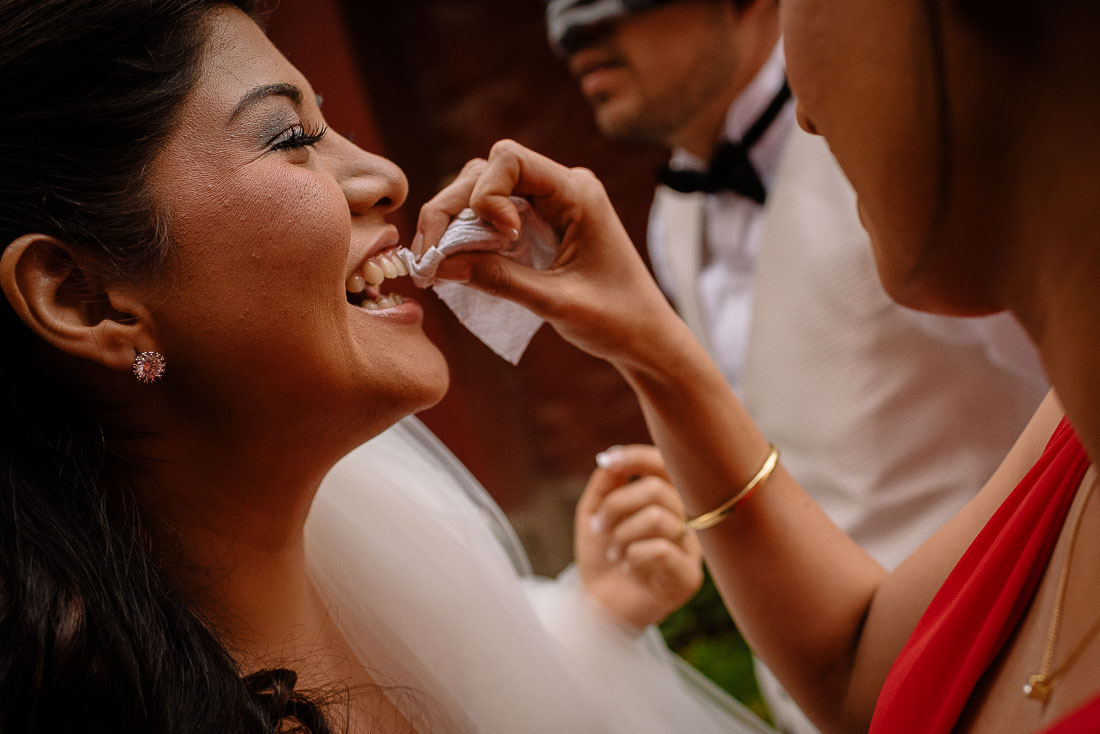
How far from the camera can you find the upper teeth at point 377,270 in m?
1.09

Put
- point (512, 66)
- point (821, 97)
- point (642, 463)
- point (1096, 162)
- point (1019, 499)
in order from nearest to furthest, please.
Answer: point (1096, 162)
point (821, 97)
point (1019, 499)
point (642, 463)
point (512, 66)

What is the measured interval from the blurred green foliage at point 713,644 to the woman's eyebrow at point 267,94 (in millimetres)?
2590

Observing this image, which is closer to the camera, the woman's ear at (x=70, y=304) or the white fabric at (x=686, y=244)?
the woman's ear at (x=70, y=304)

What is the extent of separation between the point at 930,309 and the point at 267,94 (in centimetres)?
76

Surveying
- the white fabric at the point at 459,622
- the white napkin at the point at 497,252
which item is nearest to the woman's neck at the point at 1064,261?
the white napkin at the point at 497,252

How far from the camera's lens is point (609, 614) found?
1.49 metres

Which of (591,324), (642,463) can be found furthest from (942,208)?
(642,463)

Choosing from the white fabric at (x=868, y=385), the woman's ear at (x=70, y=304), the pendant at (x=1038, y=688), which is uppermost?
the woman's ear at (x=70, y=304)

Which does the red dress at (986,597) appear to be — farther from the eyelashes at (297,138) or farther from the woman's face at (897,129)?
the eyelashes at (297,138)

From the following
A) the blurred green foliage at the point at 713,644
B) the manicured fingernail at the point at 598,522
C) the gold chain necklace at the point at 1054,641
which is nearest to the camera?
the gold chain necklace at the point at 1054,641

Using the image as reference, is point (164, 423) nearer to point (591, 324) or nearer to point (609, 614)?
point (591, 324)

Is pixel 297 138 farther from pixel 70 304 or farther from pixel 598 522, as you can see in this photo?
pixel 598 522

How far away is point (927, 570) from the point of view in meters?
1.08

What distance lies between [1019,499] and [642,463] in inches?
24.5
